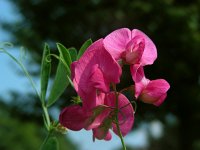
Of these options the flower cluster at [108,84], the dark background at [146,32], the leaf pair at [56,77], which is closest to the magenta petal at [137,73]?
the flower cluster at [108,84]

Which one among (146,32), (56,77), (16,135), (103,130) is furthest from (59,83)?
(16,135)

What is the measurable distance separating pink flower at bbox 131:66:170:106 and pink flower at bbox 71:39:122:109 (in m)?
0.02

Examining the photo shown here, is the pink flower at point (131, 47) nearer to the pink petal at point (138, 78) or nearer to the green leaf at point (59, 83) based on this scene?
the pink petal at point (138, 78)

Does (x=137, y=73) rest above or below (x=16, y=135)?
above

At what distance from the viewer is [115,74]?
46cm

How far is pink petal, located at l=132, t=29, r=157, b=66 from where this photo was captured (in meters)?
0.51

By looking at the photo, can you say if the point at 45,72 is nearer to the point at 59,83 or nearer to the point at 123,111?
the point at 59,83

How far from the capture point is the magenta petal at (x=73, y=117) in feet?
1.53

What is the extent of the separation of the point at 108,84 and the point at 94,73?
0.02 m

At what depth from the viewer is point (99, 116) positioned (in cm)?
48

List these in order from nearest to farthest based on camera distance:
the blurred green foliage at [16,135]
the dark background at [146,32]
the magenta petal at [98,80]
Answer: the magenta petal at [98,80] < the dark background at [146,32] < the blurred green foliage at [16,135]

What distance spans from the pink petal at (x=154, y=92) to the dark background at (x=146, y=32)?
313 inches

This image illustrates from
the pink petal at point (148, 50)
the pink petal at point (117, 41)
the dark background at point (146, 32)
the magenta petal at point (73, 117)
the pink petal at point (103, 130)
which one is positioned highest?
the pink petal at point (117, 41)

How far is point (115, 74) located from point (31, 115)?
9512 mm
